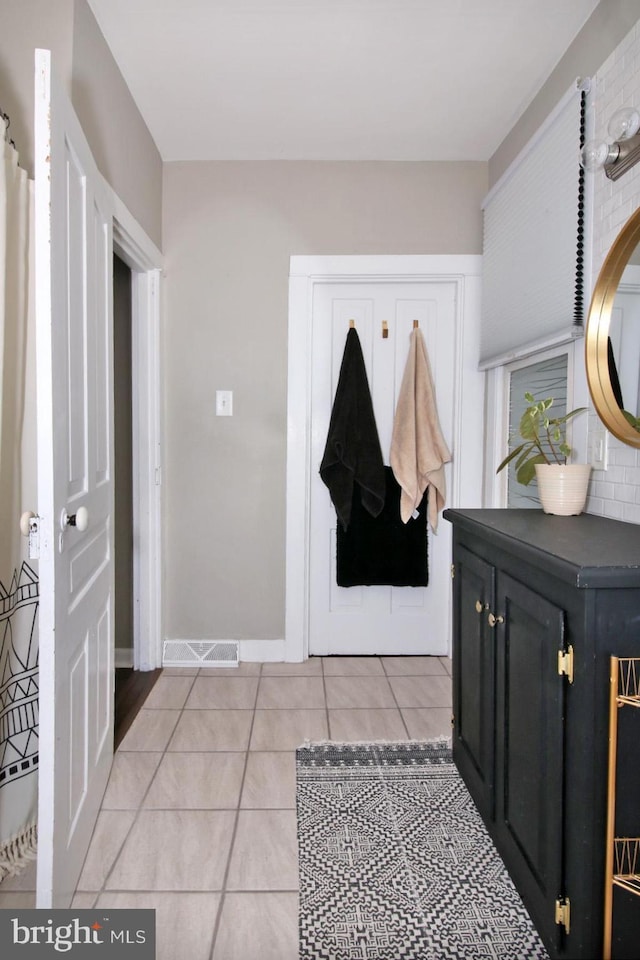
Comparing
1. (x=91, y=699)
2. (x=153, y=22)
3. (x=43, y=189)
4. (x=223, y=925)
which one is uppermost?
(x=153, y=22)

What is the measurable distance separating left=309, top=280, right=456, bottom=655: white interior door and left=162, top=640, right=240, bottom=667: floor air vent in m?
0.42

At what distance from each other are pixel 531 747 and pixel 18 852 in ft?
4.52

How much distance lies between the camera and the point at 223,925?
1.27m

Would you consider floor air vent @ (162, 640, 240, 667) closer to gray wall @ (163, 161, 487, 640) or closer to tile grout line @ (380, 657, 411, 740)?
gray wall @ (163, 161, 487, 640)

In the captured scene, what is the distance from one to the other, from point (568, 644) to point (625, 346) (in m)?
0.89

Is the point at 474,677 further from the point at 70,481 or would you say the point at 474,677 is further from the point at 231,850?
the point at 70,481

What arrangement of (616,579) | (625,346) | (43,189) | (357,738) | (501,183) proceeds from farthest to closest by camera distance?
(501,183), (357,738), (625,346), (43,189), (616,579)

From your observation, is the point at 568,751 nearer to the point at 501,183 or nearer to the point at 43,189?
the point at 43,189

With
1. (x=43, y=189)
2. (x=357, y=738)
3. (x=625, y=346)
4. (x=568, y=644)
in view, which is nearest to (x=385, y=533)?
(x=357, y=738)

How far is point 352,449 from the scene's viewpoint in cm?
268

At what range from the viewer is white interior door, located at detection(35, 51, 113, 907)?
116cm

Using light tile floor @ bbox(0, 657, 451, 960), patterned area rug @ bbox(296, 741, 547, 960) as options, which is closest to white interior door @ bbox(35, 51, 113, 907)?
light tile floor @ bbox(0, 657, 451, 960)

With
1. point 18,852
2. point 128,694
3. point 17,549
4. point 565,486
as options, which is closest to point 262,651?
point 128,694

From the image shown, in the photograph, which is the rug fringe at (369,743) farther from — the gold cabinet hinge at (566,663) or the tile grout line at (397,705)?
the gold cabinet hinge at (566,663)
